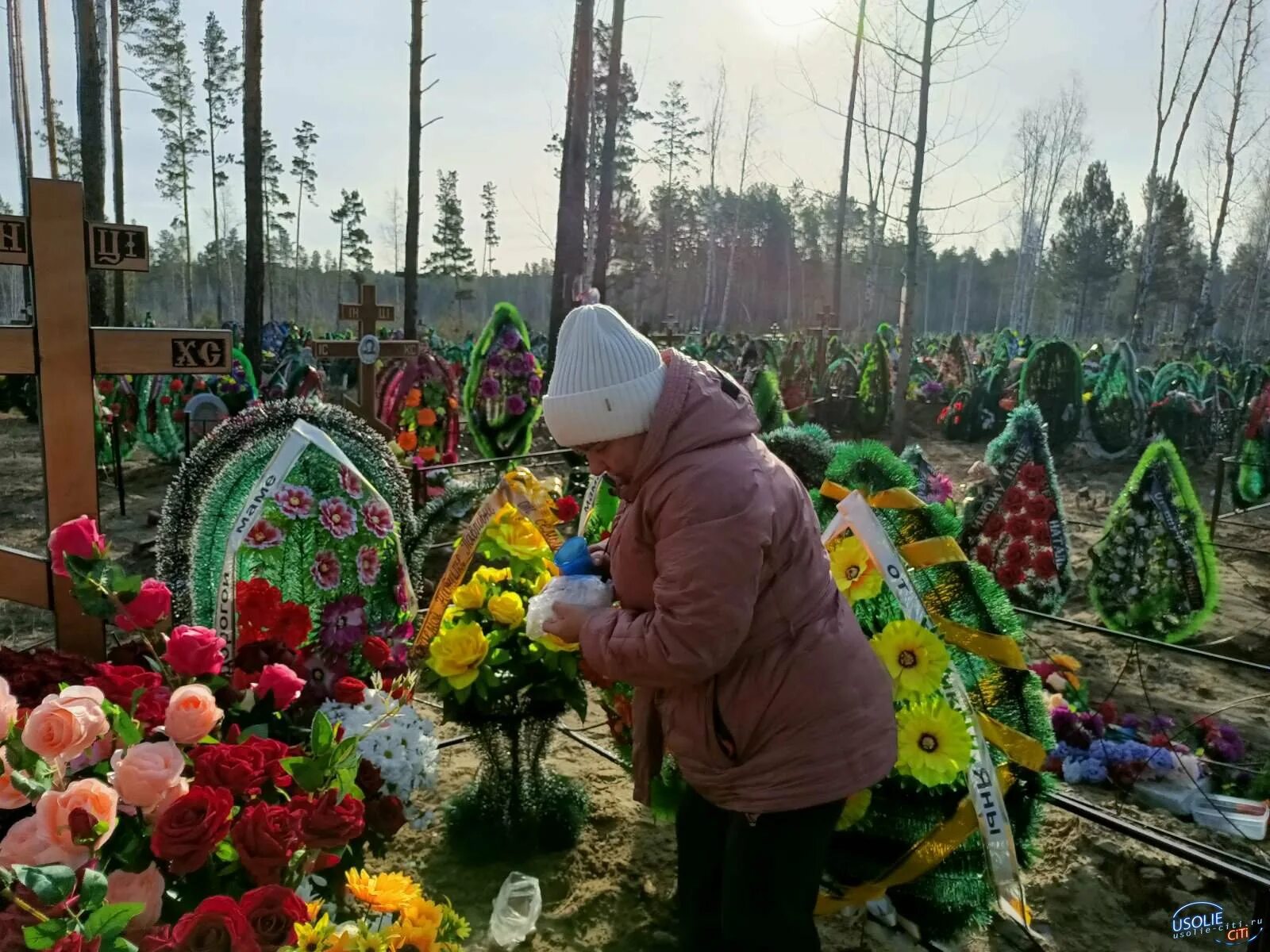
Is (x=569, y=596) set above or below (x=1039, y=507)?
above

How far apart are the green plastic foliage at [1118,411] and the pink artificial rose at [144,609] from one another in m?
14.3

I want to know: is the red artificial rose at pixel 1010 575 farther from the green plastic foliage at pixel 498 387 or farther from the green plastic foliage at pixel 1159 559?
the green plastic foliage at pixel 498 387

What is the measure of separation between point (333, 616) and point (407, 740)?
52.0 inches

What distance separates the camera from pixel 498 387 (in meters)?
9.28

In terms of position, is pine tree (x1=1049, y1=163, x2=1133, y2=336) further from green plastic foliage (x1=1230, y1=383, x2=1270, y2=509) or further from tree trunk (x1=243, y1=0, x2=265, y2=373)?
tree trunk (x1=243, y1=0, x2=265, y2=373)

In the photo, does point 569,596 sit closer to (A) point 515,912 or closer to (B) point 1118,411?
(A) point 515,912

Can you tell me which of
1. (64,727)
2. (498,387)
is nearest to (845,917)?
(64,727)

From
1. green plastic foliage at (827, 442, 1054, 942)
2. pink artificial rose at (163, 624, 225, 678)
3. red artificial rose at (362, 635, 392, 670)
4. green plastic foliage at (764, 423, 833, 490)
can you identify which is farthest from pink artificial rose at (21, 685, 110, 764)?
green plastic foliage at (764, 423, 833, 490)

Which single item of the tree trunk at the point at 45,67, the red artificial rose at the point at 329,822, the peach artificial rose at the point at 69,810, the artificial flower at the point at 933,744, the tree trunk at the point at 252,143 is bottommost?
the artificial flower at the point at 933,744

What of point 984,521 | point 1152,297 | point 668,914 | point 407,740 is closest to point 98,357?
point 407,740

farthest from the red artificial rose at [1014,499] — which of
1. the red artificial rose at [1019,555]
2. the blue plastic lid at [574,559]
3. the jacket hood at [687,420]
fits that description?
the jacket hood at [687,420]

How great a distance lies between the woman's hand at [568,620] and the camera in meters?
1.93

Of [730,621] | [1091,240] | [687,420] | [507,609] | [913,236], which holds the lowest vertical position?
[507,609]

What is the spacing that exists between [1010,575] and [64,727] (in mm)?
5041
